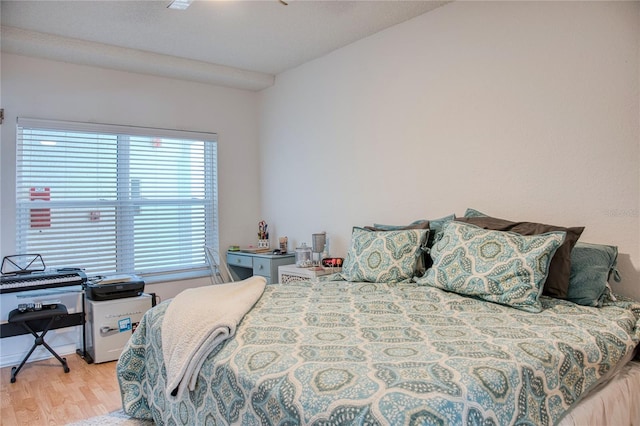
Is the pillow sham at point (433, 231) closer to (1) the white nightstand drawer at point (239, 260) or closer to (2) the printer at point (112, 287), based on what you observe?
(1) the white nightstand drawer at point (239, 260)

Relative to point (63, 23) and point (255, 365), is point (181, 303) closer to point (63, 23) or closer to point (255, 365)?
point (255, 365)

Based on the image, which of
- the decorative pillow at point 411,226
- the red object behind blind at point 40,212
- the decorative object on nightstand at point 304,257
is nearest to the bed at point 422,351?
the decorative pillow at point 411,226

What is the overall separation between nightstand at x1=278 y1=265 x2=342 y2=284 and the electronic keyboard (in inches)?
60.9

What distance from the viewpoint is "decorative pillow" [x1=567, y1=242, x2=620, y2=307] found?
84.7 inches

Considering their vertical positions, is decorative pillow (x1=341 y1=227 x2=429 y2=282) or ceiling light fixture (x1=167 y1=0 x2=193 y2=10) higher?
ceiling light fixture (x1=167 y1=0 x2=193 y2=10)

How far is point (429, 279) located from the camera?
8.27ft

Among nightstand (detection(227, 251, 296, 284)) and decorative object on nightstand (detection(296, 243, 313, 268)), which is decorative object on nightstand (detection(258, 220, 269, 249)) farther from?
decorative object on nightstand (detection(296, 243, 313, 268))

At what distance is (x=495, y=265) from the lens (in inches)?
87.4

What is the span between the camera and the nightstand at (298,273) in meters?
3.56

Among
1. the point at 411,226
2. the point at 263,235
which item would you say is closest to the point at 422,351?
the point at 411,226

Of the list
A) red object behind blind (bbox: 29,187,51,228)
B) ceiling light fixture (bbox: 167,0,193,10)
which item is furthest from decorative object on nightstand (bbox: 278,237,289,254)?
ceiling light fixture (bbox: 167,0,193,10)

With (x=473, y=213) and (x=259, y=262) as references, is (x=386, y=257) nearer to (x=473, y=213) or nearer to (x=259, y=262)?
(x=473, y=213)

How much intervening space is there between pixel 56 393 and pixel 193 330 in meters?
1.75

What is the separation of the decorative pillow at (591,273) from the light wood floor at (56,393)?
8.61 ft
